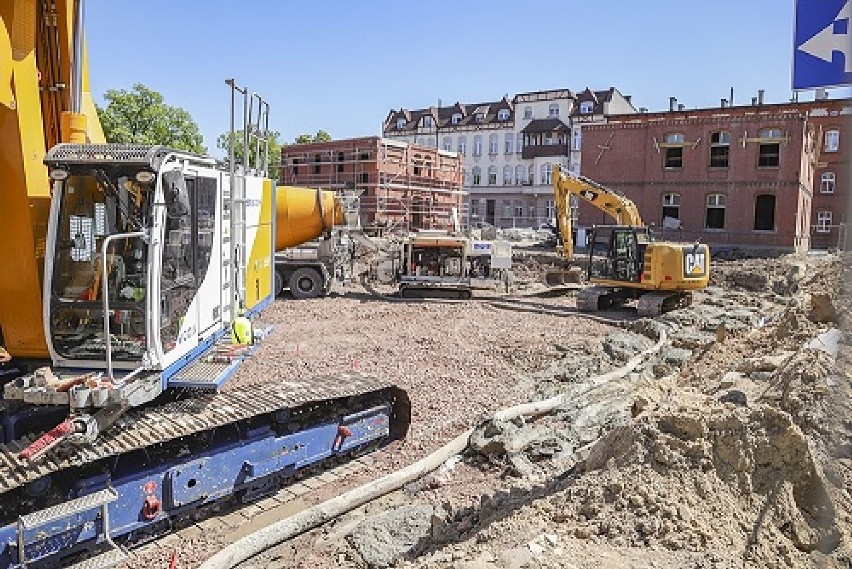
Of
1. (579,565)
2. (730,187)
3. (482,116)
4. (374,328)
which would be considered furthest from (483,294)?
(482,116)

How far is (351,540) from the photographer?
591 cm

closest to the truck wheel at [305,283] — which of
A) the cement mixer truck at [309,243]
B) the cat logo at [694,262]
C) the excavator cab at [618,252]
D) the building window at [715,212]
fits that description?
the cement mixer truck at [309,243]

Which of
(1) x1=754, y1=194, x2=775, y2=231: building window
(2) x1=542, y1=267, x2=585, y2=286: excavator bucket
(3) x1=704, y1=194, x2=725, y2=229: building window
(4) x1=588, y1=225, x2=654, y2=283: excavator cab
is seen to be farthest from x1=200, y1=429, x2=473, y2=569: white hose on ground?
(3) x1=704, y1=194, x2=725, y2=229: building window

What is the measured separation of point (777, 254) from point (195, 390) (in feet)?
107

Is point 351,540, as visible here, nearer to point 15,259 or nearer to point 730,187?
point 15,259

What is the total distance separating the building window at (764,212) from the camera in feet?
117

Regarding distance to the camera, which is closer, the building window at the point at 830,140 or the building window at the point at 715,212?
the building window at the point at 715,212

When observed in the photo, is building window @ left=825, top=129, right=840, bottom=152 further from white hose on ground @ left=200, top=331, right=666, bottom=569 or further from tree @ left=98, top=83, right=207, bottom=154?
white hose on ground @ left=200, top=331, right=666, bottom=569

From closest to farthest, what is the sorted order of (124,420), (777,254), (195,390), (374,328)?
1. (124,420)
2. (195,390)
3. (374,328)
4. (777,254)

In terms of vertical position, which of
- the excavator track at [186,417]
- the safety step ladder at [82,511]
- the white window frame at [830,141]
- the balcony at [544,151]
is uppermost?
the balcony at [544,151]

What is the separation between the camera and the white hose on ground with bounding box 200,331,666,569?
5.57m

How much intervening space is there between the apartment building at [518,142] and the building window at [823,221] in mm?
19662

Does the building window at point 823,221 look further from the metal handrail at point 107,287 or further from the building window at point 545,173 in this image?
the metal handrail at point 107,287

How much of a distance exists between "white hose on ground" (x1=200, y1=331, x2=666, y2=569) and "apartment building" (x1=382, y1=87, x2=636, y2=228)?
169ft
